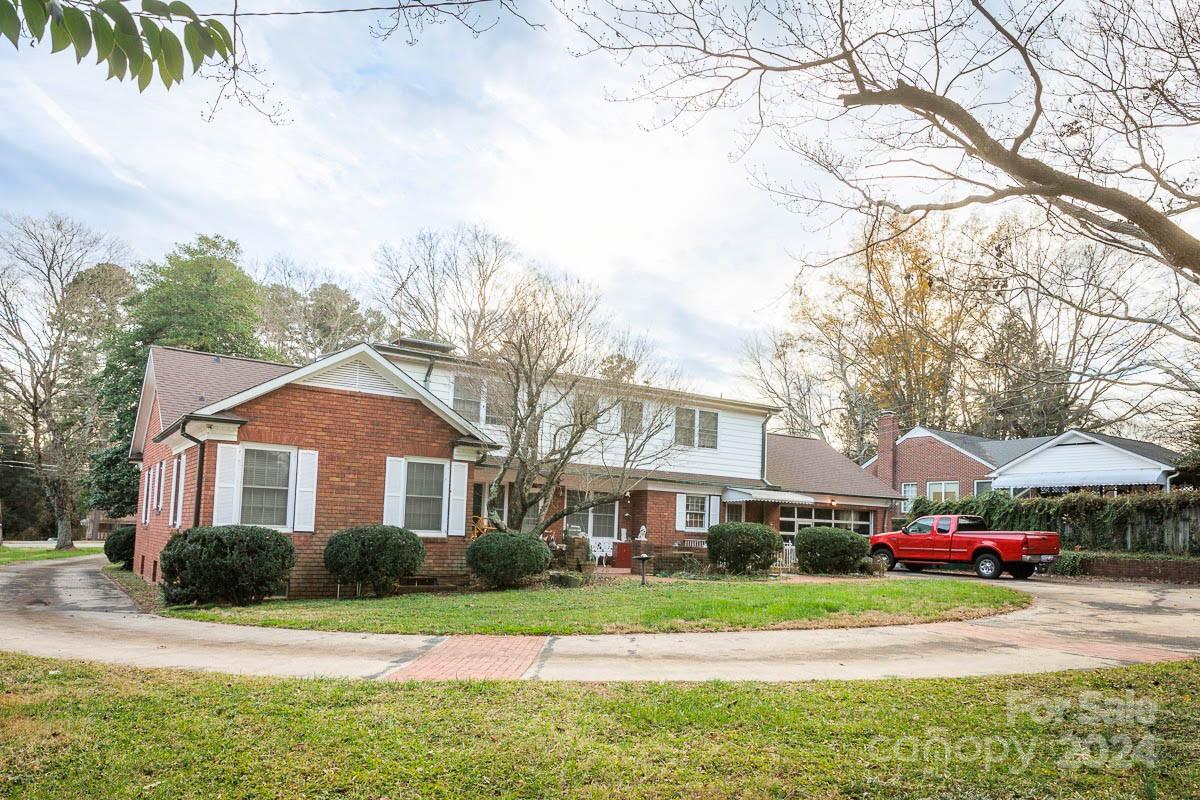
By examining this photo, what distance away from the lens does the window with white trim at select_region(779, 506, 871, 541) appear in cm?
2878

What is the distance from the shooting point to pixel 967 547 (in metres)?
24.1

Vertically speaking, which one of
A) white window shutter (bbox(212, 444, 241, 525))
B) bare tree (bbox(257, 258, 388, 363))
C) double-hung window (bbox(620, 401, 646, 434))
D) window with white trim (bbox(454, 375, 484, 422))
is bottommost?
white window shutter (bbox(212, 444, 241, 525))

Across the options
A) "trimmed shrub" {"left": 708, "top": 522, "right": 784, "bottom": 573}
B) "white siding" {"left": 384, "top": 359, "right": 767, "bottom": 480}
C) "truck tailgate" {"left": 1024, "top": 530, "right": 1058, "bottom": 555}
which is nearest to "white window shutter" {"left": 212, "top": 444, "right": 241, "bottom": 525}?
"white siding" {"left": 384, "top": 359, "right": 767, "bottom": 480}

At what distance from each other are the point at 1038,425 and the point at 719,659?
4292 centimetres

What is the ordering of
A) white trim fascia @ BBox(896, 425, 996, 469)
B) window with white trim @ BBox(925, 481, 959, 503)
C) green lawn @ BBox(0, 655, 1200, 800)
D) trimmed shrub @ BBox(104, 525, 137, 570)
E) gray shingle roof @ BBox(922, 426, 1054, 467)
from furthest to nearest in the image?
window with white trim @ BBox(925, 481, 959, 503), white trim fascia @ BBox(896, 425, 996, 469), gray shingle roof @ BBox(922, 426, 1054, 467), trimmed shrub @ BBox(104, 525, 137, 570), green lawn @ BBox(0, 655, 1200, 800)

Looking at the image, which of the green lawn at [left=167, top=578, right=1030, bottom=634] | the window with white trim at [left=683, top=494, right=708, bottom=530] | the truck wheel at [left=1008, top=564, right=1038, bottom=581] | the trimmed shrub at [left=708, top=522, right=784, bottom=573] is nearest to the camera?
the green lawn at [left=167, top=578, right=1030, bottom=634]

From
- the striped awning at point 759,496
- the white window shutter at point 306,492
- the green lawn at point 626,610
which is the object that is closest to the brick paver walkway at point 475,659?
the green lawn at point 626,610

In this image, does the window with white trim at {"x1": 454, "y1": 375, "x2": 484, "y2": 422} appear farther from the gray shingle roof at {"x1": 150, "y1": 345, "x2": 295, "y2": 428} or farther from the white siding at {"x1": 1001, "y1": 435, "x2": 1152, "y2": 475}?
the white siding at {"x1": 1001, "y1": 435, "x2": 1152, "y2": 475}

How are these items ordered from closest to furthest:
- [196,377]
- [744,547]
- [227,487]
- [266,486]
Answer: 1. [227,487]
2. [266,486]
3. [196,377]
4. [744,547]

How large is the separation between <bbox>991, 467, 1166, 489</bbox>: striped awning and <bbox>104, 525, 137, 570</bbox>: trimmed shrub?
3117 cm

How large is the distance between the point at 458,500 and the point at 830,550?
1073cm

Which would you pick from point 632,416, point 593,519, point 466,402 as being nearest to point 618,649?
point 632,416

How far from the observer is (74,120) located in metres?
5.32

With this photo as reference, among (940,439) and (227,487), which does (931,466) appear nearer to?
(940,439)
